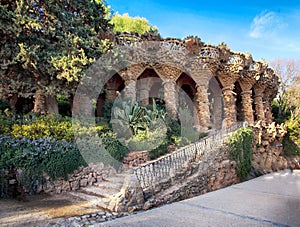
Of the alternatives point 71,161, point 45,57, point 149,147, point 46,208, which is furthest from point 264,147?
point 45,57

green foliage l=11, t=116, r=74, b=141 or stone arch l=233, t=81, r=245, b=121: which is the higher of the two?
stone arch l=233, t=81, r=245, b=121

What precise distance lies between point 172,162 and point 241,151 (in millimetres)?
2980

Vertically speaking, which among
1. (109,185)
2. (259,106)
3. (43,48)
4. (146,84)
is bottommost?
(109,185)

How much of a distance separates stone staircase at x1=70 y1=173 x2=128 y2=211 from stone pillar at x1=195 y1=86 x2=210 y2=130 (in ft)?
22.7

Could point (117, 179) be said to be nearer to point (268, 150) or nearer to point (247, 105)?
Result: point (268, 150)

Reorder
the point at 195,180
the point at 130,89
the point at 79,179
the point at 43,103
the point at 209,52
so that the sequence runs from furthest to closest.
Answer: the point at 209,52 < the point at 130,89 < the point at 43,103 < the point at 79,179 < the point at 195,180

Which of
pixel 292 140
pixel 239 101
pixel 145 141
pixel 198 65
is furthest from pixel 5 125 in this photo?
pixel 239 101

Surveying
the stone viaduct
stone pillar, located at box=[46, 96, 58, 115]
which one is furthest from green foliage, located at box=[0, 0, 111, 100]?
the stone viaduct

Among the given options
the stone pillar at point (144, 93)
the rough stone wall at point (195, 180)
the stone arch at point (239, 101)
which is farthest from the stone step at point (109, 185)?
the stone arch at point (239, 101)

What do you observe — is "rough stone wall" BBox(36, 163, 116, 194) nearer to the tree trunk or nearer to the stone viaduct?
the tree trunk

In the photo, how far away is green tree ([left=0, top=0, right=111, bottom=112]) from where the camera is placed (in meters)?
6.96

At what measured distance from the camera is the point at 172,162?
237 inches

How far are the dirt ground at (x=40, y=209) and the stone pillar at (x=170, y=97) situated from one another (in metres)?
6.89

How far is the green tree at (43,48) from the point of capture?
22.8 feet
